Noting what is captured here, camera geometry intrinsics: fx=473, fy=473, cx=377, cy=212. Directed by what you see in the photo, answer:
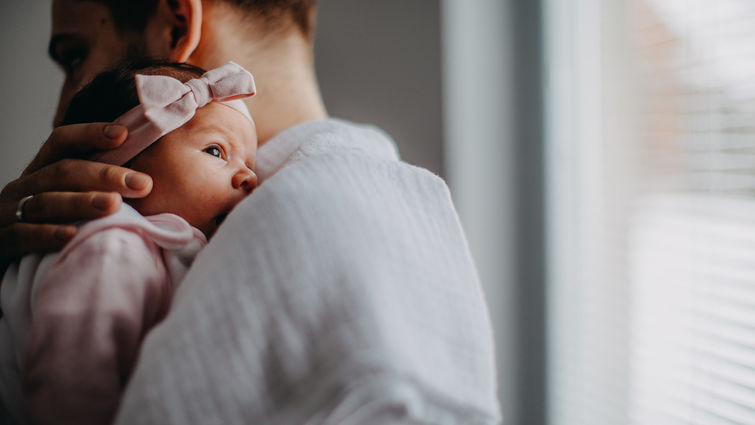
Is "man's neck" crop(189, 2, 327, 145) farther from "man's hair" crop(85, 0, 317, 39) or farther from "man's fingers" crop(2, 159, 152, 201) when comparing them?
"man's fingers" crop(2, 159, 152, 201)

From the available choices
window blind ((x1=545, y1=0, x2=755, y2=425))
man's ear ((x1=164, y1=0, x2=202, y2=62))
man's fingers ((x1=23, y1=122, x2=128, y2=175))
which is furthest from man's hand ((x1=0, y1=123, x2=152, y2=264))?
window blind ((x1=545, y1=0, x2=755, y2=425))

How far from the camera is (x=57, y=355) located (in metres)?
0.26

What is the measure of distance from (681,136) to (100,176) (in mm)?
907

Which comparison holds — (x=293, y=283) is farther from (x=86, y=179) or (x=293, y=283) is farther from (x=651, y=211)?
(x=651, y=211)

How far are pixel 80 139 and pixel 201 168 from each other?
83 mm

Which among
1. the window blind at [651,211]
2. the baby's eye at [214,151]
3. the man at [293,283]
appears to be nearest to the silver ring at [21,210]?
the man at [293,283]

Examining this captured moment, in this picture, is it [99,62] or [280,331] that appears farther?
[99,62]

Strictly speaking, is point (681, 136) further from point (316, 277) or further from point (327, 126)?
point (316, 277)

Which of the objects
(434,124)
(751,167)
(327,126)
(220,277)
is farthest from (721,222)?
(220,277)

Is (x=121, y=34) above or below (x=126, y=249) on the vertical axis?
above

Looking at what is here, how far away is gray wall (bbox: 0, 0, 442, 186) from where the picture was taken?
0.37 meters

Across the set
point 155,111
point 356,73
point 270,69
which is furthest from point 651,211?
point 155,111

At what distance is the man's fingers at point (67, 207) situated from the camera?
309 mm

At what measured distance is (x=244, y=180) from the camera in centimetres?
37
